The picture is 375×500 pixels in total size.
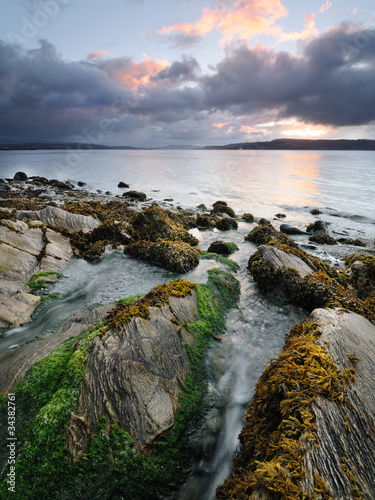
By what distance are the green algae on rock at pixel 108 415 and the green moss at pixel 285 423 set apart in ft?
3.04

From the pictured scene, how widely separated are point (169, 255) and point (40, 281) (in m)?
4.08

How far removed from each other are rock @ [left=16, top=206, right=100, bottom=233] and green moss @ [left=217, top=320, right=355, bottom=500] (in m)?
10.1

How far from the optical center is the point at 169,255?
28.6 feet

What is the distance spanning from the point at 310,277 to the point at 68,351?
6.37m

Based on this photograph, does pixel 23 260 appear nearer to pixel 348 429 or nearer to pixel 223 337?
pixel 223 337

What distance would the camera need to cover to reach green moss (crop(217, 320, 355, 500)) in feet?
7.36

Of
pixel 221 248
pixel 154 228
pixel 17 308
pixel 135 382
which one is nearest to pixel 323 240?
pixel 221 248

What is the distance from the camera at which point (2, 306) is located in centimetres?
566

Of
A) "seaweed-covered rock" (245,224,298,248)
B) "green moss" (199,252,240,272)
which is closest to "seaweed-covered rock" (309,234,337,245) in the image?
"seaweed-covered rock" (245,224,298,248)

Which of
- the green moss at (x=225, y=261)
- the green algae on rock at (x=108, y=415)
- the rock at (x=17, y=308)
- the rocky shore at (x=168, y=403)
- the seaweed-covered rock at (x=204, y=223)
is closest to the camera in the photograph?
the rocky shore at (x=168, y=403)

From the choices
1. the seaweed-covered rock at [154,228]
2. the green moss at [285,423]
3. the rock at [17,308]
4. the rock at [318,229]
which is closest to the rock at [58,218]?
the seaweed-covered rock at [154,228]

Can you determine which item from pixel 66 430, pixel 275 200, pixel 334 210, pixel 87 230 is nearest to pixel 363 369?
pixel 66 430

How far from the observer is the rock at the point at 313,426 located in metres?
2.24

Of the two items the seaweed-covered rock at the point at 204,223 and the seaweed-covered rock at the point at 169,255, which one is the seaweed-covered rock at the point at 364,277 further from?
the seaweed-covered rock at the point at 204,223
